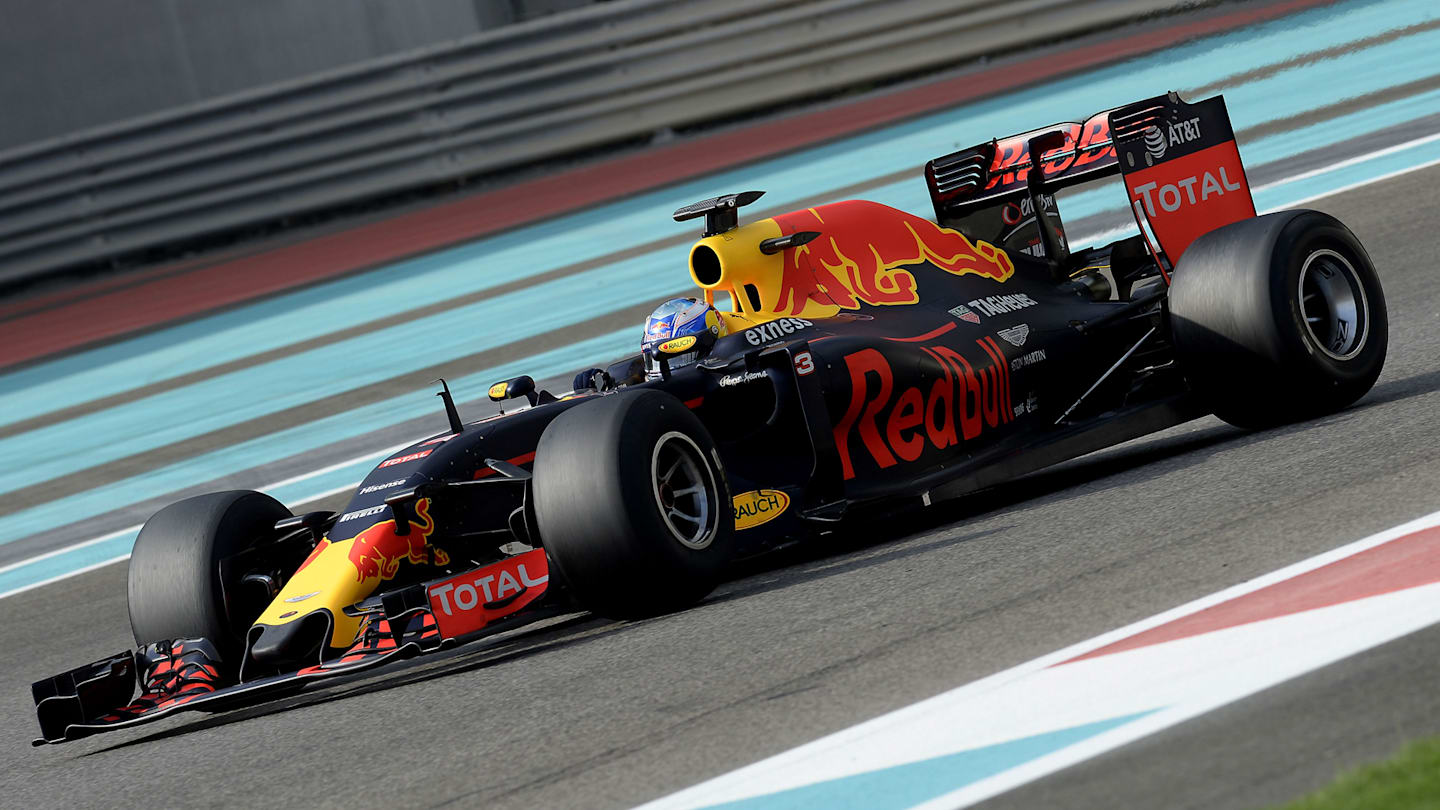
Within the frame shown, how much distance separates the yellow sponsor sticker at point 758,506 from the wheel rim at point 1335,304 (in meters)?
2.41

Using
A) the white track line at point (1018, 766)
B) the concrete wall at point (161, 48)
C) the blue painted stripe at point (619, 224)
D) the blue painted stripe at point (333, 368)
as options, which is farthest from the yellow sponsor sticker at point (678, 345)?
the concrete wall at point (161, 48)

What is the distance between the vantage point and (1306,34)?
18.9 meters

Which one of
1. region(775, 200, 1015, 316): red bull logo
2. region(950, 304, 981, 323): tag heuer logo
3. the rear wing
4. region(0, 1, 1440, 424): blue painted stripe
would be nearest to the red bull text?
region(950, 304, 981, 323): tag heuer logo

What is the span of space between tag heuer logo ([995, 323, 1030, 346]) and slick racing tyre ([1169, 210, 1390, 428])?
604mm

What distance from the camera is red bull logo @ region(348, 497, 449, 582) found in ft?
20.7

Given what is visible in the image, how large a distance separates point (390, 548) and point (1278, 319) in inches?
138

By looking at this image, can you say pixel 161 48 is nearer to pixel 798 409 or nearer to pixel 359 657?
pixel 798 409

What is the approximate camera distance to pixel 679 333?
7156 millimetres

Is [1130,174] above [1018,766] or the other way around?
above

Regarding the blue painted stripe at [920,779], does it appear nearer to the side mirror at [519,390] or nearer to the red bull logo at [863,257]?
the side mirror at [519,390]

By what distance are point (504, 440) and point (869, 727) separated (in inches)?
93.5

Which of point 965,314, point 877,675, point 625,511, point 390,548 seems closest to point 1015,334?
point 965,314

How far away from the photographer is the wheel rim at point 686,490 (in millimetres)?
6293

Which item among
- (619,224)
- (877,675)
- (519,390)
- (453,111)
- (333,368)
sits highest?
(453,111)
